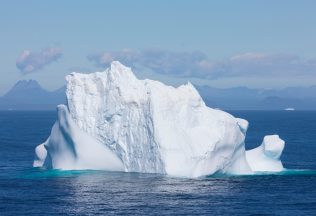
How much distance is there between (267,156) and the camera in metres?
58.2

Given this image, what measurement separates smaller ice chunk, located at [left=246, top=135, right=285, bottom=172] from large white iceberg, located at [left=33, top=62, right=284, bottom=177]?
85 millimetres

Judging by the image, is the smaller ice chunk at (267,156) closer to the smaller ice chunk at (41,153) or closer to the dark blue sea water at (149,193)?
the dark blue sea water at (149,193)

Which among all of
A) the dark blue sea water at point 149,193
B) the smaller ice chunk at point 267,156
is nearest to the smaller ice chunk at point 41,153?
the dark blue sea water at point 149,193

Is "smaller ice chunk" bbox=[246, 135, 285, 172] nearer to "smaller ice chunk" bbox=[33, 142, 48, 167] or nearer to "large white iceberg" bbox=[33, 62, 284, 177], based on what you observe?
"large white iceberg" bbox=[33, 62, 284, 177]

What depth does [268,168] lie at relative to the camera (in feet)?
194

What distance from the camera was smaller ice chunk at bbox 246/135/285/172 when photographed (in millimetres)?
57094

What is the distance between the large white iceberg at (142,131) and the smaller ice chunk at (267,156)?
3.3 inches

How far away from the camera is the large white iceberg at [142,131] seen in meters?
53.7

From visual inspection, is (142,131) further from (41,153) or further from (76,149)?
(41,153)

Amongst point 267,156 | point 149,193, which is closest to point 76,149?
point 149,193

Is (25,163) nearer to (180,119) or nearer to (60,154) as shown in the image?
(60,154)

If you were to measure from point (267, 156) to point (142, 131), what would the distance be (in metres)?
11.0

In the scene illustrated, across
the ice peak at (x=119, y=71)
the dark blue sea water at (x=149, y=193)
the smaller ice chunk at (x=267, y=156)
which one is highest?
the ice peak at (x=119, y=71)

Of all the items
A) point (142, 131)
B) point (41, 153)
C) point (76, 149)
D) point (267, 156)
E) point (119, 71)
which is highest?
point (119, 71)
